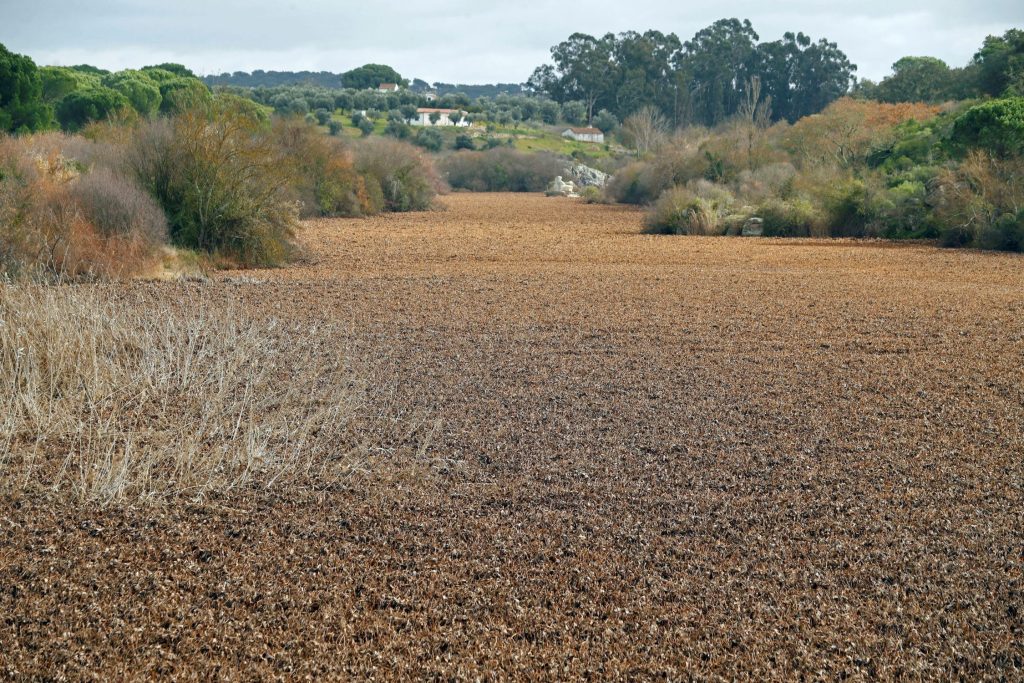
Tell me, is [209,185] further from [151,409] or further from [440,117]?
[440,117]

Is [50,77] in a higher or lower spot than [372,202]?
higher

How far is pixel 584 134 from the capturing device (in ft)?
310

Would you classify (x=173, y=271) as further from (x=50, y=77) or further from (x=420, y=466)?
(x=50, y=77)

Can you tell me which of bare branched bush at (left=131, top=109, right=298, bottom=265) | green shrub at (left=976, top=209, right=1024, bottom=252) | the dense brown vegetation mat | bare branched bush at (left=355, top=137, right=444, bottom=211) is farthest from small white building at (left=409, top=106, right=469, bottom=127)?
the dense brown vegetation mat

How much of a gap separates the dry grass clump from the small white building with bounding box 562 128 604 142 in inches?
3359

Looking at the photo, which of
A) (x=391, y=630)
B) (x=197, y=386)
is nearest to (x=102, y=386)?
(x=197, y=386)

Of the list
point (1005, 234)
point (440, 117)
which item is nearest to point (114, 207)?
point (1005, 234)

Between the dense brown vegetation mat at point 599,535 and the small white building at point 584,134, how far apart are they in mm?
84093

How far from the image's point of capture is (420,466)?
6816 millimetres

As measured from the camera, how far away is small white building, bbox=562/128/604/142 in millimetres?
93519

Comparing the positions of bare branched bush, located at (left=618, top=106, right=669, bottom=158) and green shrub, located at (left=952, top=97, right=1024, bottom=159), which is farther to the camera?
bare branched bush, located at (left=618, top=106, right=669, bottom=158)

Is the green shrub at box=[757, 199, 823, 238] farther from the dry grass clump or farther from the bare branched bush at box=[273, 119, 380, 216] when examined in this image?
the dry grass clump

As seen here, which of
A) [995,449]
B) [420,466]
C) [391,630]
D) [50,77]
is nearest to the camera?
[391,630]

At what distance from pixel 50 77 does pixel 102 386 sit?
1709 inches
